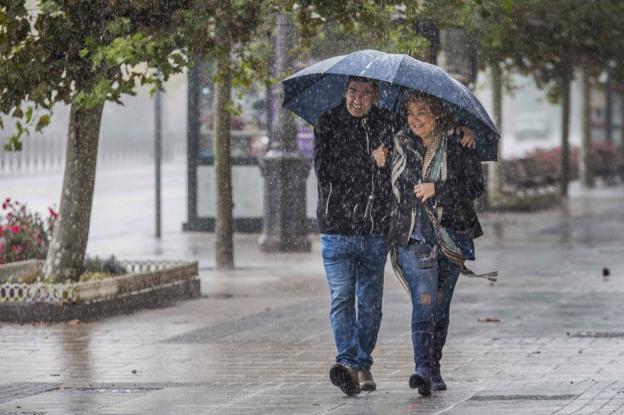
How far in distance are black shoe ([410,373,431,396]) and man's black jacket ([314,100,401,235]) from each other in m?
0.80

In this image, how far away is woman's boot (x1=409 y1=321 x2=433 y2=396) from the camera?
8.20 metres

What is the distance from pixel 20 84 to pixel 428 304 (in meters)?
4.69

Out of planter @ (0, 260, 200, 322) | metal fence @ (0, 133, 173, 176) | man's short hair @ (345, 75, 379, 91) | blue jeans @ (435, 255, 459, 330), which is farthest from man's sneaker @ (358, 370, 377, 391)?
metal fence @ (0, 133, 173, 176)

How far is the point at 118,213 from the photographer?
27.5 metres

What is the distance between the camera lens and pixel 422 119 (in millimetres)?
8227

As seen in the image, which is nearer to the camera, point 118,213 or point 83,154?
point 83,154

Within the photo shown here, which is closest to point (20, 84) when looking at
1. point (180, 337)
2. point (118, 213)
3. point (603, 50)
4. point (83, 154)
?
point (83, 154)

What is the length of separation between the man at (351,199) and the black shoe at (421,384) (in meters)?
0.30

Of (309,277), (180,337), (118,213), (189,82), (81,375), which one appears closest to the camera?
(81,375)

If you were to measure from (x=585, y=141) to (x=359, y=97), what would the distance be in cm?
2709

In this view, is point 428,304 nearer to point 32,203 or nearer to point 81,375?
point 81,375

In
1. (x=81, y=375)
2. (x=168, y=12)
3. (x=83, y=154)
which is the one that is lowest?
(x=81, y=375)

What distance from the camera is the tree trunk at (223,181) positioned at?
16.4 metres

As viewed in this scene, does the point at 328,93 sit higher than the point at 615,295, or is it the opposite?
the point at 328,93
